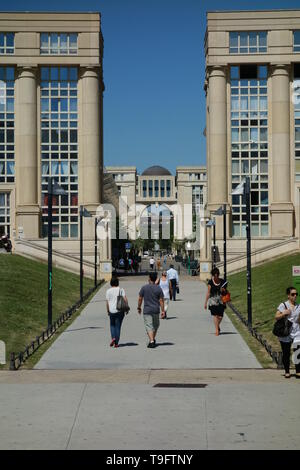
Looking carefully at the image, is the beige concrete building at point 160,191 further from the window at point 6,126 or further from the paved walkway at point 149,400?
the paved walkway at point 149,400

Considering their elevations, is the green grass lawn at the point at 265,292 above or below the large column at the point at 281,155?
below

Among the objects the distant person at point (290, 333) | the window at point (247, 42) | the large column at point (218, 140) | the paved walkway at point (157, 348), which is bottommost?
the paved walkway at point (157, 348)

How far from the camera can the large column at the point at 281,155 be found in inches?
2453

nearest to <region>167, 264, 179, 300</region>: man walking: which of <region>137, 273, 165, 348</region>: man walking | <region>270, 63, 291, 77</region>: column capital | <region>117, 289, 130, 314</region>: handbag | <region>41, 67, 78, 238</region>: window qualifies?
<region>137, 273, 165, 348</region>: man walking

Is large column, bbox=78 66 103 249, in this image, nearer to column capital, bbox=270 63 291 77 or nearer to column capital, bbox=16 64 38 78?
column capital, bbox=16 64 38 78

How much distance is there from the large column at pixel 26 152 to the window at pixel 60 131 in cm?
102

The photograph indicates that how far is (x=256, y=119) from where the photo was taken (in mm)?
64000

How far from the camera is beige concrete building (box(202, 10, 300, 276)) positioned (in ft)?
204

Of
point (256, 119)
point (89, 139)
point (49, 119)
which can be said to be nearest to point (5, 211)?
point (49, 119)

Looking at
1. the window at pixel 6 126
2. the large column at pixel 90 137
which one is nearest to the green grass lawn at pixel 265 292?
the large column at pixel 90 137

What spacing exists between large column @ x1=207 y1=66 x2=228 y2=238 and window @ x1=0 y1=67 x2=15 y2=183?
1612 centimetres

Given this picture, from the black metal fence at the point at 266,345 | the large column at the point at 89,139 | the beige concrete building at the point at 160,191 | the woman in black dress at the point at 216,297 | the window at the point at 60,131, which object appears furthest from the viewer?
the beige concrete building at the point at 160,191

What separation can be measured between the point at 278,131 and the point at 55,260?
2161 centimetres

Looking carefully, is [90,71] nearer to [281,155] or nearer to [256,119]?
[256,119]
